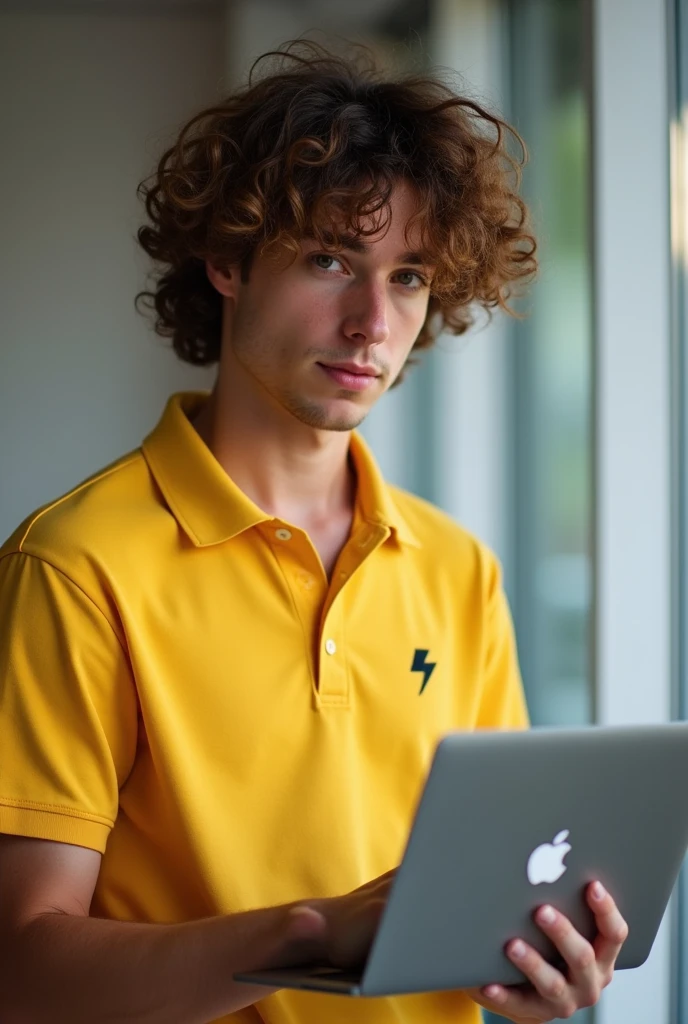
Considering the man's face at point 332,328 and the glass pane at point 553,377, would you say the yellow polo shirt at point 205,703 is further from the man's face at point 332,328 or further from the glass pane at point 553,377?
the glass pane at point 553,377

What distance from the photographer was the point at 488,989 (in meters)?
1.07

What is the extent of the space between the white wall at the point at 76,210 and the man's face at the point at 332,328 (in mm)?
1864

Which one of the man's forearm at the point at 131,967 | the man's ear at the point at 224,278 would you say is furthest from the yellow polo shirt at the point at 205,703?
Answer: the man's ear at the point at 224,278

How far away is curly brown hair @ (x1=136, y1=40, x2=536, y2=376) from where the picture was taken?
1.48 m

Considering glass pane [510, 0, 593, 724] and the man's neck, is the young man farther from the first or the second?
glass pane [510, 0, 593, 724]

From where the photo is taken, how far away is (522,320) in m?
2.56

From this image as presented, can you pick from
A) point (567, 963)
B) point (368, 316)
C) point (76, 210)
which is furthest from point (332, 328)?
point (76, 210)

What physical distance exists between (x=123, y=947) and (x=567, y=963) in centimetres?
42

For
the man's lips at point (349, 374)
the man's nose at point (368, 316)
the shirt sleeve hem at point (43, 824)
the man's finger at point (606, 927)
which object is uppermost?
the man's nose at point (368, 316)

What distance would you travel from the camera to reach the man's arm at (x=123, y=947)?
1.02 meters

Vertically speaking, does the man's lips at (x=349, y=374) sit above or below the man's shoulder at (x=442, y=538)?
above

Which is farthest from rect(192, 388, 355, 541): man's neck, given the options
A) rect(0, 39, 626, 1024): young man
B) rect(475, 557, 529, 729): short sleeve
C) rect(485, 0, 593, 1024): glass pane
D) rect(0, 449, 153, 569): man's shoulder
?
→ rect(485, 0, 593, 1024): glass pane

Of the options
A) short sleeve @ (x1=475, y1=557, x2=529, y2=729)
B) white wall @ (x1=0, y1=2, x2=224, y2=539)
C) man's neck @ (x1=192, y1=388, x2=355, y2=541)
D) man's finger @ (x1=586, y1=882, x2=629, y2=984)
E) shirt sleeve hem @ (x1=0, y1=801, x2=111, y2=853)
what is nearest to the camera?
man's finger @ (x1=586, y1=882, x2=629, y2=984)

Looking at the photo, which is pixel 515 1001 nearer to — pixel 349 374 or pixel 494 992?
pixel 494 992
